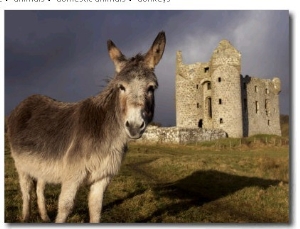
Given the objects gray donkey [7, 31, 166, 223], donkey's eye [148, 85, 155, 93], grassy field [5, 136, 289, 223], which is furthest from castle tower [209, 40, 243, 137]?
donkey's eye [148, 85, 155, 93]

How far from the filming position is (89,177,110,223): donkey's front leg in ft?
14.3

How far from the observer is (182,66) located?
1325 inches

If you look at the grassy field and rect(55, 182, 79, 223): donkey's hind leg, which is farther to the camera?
the grassy field

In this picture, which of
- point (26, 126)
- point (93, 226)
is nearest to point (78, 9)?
Answer: point (26, 126)

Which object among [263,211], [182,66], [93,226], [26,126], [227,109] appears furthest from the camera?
[182,66]

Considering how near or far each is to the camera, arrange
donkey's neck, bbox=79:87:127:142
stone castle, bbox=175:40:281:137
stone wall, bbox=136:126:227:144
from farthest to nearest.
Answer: stone castle, bbox=175:40:281:137 → stone wall, bbox=136:126:227:144 → donkey's neck, bbox=79:87:127:142

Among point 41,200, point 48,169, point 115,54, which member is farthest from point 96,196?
point 115,54

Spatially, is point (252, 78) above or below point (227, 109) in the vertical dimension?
above

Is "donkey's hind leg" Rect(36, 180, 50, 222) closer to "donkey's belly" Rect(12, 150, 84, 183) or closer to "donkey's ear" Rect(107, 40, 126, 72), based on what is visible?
"donkey's belly" Rect(12, 150, 84, 183)

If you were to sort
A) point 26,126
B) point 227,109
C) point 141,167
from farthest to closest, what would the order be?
1. point 227,109
2. point 141,167
3. point 26,126

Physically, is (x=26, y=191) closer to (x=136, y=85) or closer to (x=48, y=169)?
(x=48, y=169)

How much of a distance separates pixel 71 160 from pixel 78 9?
287 cm

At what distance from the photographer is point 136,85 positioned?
3.82m
